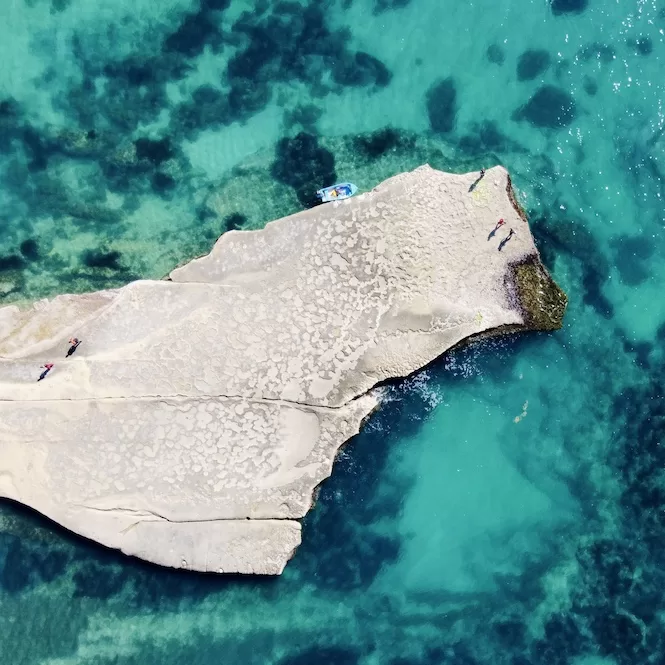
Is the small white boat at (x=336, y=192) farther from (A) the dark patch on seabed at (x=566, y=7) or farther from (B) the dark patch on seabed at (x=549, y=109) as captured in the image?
(A) the dark patch on seabed at (x=566, y=7)

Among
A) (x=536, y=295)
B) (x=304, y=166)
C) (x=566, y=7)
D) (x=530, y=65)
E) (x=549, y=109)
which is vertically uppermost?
(x=566, y=7)

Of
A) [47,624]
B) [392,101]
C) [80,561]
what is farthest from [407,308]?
[47,624]

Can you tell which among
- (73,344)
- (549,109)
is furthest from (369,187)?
(73,344)

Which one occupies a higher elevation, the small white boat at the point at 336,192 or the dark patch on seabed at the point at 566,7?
the dark patch on seabed at the point at 566,7

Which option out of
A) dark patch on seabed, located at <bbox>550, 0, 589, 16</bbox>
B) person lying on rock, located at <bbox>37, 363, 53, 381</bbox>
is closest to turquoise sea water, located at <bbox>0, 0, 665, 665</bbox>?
dark patch on seabed, located at <bbox>550, 0, 589, 16</bbox>

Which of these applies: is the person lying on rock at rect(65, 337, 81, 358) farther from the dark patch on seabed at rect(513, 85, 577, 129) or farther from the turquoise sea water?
the dark patch on seabed at rect(513, 85, 577, 129)

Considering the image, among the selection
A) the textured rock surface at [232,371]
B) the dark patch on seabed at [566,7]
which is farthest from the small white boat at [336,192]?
the dark patch on seabed at [566,7]

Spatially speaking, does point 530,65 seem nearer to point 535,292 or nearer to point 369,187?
point 369,187
